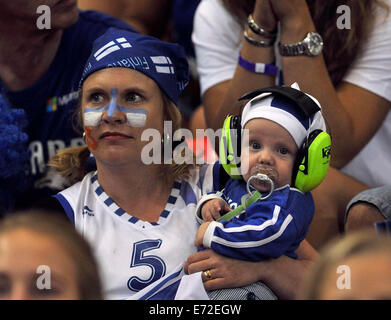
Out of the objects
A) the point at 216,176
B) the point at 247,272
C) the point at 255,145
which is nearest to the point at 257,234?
the point at 247,272

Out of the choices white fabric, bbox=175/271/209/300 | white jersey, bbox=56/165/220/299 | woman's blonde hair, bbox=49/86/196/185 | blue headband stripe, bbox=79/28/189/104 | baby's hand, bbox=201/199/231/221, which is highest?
blue headband stripe, bbox=79/28/189/104

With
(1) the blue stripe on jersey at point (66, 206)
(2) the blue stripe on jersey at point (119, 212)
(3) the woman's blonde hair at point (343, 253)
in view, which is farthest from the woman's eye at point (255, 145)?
(3) the woman's blonde hair at point (343, 253)

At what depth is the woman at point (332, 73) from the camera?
1.81 m

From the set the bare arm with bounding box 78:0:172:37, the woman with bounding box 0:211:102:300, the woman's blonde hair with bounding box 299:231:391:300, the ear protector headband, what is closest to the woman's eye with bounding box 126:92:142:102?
the ear protector headband

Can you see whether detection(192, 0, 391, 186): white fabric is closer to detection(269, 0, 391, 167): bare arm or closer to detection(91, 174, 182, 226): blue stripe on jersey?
detection(269, 0, 391, 167): bare arm

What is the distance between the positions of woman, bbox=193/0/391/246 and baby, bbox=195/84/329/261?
0.66 feet

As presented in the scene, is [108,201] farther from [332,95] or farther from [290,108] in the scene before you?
[332,95]

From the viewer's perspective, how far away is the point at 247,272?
5.02 feet

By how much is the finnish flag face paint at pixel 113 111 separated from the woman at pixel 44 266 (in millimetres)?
507

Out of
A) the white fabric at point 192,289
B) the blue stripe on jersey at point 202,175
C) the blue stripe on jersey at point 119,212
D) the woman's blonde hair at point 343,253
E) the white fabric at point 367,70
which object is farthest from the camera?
the white fabric at point 367,70

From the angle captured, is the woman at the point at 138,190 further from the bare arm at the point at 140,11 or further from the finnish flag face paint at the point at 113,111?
the bare arm at the point at 140,11

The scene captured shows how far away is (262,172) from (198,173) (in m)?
0.28

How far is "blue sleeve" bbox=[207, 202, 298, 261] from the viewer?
1.50 meters
